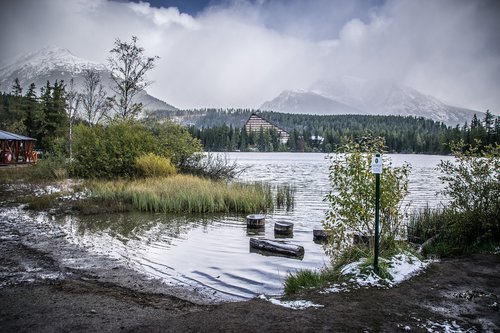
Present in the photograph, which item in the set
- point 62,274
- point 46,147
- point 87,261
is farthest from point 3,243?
point 46,147

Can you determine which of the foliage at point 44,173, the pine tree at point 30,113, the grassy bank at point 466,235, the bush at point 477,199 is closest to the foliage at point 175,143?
the foliage at point 44,173

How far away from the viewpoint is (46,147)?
52281 millimetres

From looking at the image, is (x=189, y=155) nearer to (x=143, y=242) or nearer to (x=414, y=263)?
(x=143, y=242)

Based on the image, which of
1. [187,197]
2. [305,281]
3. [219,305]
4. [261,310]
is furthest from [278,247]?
[187,197]

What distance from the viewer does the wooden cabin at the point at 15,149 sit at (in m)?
38.0

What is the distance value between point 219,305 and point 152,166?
57.5 ft

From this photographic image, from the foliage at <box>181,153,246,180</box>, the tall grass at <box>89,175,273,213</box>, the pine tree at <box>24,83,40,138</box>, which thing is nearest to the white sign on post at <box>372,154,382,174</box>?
the tall grass at <box>89,175,273,213</box>

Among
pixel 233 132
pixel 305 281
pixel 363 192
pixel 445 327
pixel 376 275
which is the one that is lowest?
pixel 305 281

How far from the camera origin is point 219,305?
5816 millimetres

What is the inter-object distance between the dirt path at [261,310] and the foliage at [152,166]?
51.3 feet

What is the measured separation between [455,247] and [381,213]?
99.0 inches

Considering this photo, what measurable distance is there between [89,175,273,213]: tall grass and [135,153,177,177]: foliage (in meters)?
2.81

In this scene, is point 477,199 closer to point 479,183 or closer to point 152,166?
point 479,183

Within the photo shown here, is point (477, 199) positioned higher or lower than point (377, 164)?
lower
